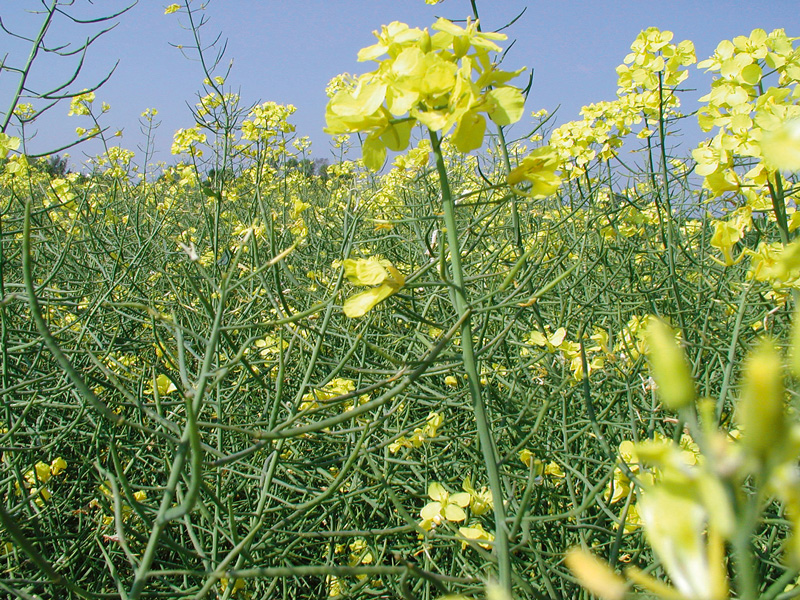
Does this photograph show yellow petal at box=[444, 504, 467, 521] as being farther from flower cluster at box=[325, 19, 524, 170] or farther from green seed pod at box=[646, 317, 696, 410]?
green seed pod at box=[646, 317, 696, 410]

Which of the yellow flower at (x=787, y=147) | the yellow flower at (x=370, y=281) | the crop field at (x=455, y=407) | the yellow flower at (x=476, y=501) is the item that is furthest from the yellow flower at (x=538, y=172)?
the yellow flower at (x=476, y=501)

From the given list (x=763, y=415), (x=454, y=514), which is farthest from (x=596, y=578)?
(x=454, y=514)

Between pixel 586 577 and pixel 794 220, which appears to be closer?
pixel 586 577

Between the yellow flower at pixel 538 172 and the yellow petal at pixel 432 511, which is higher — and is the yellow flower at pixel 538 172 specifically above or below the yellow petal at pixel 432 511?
above

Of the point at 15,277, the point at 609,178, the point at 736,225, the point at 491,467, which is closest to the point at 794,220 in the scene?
the point at 736,225

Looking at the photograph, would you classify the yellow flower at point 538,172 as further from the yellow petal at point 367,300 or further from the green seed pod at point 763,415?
the green seed pod at point 763,415

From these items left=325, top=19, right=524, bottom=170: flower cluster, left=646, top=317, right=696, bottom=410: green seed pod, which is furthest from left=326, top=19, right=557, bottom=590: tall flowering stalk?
left=646, top=317, right=696, bottom=410: green seed pod

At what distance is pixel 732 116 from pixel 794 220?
0.24 m

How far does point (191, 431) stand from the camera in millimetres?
484

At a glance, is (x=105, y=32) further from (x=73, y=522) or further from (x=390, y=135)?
(x=73, y=522)

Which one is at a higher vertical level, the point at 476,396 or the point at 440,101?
the point at 440,101

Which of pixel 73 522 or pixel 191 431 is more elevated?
pixel 191 431

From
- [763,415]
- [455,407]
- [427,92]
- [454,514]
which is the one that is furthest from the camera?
[455,407]

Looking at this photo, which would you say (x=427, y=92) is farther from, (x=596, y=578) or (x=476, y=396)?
(x=596, y=578)
